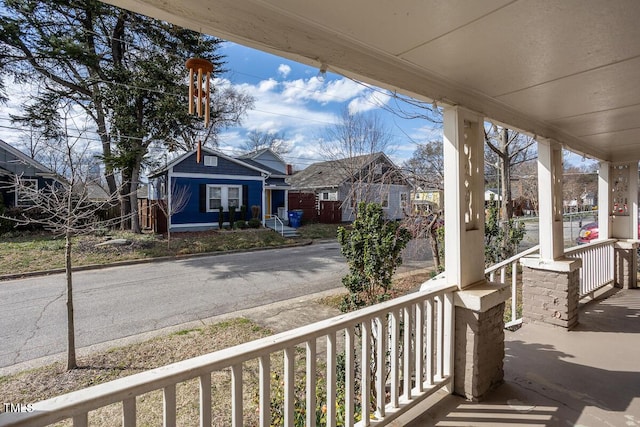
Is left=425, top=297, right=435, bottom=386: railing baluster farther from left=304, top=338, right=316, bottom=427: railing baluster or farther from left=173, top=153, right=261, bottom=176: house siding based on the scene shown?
left=173, top=153, right=261, bottom=176: house siding

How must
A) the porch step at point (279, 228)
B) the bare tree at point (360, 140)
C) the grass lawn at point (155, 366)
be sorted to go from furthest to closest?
the porch step at point (279, 228), the bare tree at point (360, 140), the grass lawn at point (155, 366)

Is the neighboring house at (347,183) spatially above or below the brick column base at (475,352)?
above

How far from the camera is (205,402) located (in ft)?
4.09

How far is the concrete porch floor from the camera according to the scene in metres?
2.14

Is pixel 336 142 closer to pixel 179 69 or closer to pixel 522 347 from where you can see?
pixel 179 69

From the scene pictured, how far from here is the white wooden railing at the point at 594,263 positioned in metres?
4.51

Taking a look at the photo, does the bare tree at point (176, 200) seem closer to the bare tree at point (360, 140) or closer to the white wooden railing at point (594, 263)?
the bare tree at point (360, 140)

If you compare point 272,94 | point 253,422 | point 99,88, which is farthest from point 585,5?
point 272,94

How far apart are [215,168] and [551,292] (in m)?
13.7

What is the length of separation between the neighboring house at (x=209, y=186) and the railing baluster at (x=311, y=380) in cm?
1254

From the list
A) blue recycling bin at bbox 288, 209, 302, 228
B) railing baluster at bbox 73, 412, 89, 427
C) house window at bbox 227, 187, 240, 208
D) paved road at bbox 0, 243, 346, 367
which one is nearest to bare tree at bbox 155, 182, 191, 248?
house window at bbox 227, 187, 240, 208

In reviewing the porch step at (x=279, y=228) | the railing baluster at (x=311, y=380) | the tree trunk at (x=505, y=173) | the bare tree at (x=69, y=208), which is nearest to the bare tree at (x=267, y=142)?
the porch step at (x=279, y=228)

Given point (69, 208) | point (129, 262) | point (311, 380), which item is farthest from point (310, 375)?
point (129, 262)

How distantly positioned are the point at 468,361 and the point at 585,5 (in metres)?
2.20
